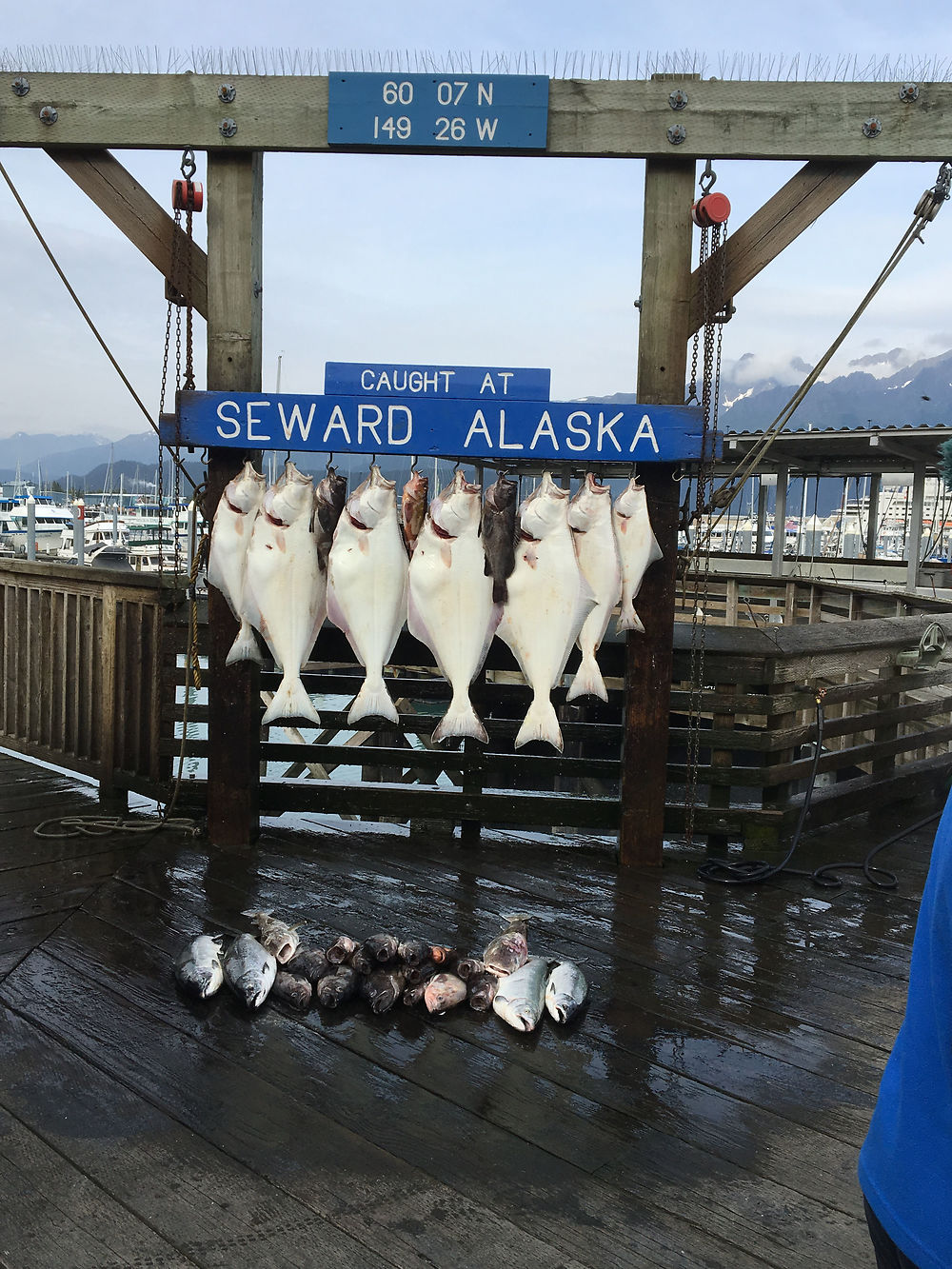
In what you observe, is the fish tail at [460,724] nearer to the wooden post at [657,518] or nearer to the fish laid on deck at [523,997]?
the fish laid on deck at [523,997]

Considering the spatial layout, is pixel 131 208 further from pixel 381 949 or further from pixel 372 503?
pixel 381 949

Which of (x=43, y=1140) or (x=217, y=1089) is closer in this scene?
(x=43, y=1140)

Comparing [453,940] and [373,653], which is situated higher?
[373,653]

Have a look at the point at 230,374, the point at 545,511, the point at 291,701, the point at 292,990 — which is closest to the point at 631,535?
the point at 545,511

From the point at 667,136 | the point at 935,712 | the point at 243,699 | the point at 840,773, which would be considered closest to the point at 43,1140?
the point at 243,699

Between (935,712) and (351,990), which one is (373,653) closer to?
(351,990)

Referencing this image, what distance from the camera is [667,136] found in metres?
4.22

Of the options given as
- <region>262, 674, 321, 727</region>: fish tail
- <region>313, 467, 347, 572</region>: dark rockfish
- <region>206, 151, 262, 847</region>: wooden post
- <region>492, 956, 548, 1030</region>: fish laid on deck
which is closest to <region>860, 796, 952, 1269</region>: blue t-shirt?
<region>492, 956, 548, 1030</region>: fish laid on deck

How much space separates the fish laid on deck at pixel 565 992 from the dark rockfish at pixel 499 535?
135cm

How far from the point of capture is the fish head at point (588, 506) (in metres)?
3.73

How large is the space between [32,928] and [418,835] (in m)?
1.89

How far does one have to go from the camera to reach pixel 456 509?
3.59 metres

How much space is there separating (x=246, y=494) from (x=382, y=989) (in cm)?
193

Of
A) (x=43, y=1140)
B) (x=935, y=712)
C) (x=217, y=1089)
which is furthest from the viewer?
(x=935, y=712)
